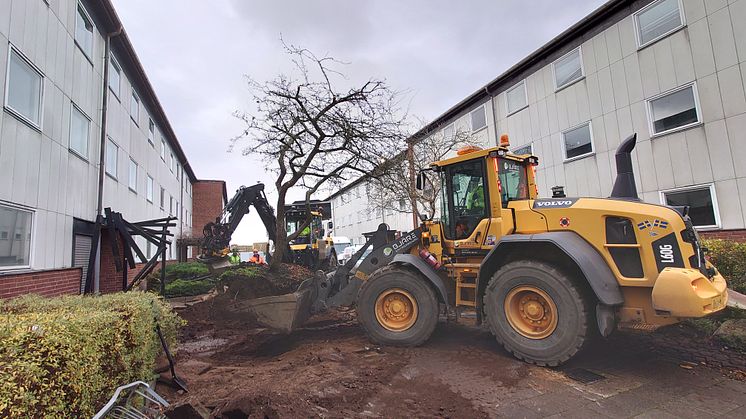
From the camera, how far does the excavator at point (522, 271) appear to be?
14.8 ft

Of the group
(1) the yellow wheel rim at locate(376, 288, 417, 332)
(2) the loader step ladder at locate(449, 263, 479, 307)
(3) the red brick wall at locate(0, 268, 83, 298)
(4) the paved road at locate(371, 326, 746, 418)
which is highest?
(3) the red brick wall at locate(0, 268, 83, 298)

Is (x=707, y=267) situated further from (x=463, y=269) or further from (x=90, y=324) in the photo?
(x=90, y=324)

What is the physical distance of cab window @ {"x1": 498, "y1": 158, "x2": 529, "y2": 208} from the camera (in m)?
5.88

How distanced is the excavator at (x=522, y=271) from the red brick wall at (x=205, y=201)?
96.5ft

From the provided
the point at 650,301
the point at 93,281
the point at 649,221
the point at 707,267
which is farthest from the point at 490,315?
the point at 93,281

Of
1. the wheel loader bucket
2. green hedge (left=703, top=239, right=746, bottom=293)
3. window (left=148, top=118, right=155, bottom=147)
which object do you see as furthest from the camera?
window (left=148, top=118, right=155, bottom=147)

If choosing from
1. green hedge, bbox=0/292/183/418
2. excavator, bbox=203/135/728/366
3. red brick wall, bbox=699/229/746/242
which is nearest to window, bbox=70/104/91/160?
excavator, bbox=203/135/728/366

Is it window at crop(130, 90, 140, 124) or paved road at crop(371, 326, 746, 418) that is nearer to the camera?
paved road at crop(371, 326, 746, 418)

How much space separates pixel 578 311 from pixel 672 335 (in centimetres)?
249

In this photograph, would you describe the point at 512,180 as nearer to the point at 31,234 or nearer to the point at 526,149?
the point at 31,234

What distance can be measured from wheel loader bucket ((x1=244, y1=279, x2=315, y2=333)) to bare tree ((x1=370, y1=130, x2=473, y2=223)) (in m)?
2.84

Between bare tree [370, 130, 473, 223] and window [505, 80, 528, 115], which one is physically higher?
window [505, 80, 528, 115]

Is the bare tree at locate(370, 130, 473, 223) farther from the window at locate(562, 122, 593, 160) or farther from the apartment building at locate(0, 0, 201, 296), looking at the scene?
the apartment building at locate(0, 0, 201, 296)

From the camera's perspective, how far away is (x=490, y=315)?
528cm
